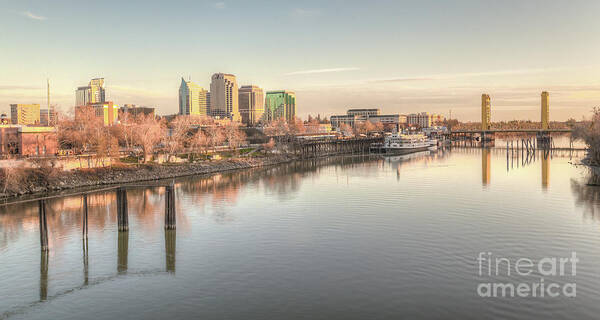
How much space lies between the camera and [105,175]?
4678cm

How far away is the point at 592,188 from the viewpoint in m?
39.9

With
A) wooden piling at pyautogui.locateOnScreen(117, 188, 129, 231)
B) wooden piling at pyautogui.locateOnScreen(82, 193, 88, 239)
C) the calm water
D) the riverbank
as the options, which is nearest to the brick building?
the riverbank

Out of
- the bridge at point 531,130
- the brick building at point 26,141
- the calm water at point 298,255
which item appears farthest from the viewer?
the bridge at point 531,130

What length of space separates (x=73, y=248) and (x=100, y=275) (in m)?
4.82

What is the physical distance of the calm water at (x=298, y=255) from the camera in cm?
1518

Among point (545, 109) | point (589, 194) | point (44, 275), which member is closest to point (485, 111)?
point (545, 109)

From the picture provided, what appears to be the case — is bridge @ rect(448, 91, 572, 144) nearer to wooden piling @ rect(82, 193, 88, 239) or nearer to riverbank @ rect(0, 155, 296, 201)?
riverbank @ rect(0, 155, 296, 201)

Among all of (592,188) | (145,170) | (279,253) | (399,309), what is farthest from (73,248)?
(592,188)

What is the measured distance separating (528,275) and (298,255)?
30.7 feet

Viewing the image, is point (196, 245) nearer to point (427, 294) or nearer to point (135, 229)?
point (135, 229)

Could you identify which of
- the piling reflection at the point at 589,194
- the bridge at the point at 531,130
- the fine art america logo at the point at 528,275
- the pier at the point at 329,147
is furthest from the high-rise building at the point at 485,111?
the fine art america logo at the point at 528,275

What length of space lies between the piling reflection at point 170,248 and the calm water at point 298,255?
10cm

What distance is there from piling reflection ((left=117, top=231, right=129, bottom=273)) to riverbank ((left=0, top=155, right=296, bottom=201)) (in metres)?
18.0

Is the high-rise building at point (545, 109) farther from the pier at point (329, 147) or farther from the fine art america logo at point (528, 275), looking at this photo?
the fine art america logo at point (528, 275)
